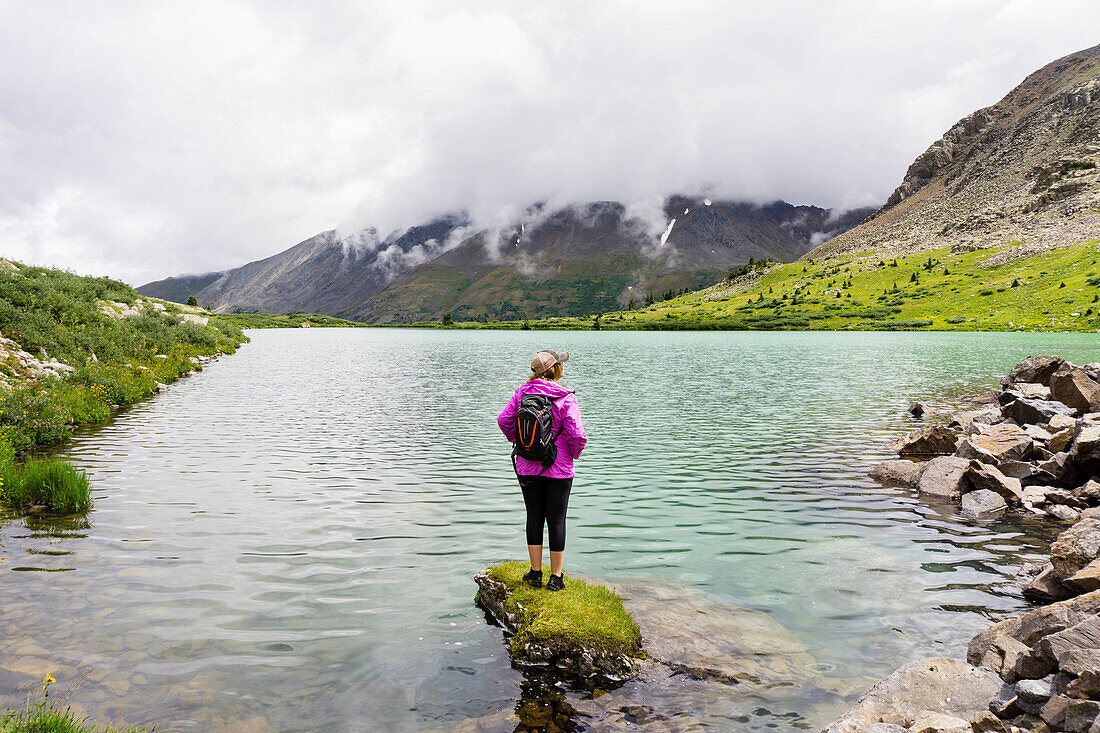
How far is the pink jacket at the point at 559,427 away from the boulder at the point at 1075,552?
9.26 m

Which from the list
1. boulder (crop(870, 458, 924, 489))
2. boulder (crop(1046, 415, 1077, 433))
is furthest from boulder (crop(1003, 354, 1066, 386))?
boulder (crop(870, 458, 924, 489))

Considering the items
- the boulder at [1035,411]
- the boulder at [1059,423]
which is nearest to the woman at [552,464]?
the boulder at [1059,423]

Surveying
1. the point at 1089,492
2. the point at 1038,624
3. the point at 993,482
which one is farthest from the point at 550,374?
the point at 1089,492

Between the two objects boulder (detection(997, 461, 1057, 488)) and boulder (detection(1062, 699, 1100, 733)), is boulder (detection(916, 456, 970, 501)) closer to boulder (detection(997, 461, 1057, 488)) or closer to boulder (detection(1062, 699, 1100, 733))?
boulder (detection(997, 461, 1057, 488))

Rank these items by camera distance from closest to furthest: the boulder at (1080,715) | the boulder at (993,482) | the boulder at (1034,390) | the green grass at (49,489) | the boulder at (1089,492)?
the boulder at (1080,715) → the green grass at (49,489) → the boulder at (1089,492) → the boulder at (993,482) → the boulder at (1034,390)

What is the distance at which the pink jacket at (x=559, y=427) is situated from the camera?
10812 mm

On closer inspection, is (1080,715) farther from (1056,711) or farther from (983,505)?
(983,505)

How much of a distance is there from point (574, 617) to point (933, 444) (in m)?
21.1

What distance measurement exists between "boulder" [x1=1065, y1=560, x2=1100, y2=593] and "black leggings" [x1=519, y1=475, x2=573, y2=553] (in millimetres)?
8817

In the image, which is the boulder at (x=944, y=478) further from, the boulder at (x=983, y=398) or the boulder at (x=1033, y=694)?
the boulder at (x=983, y=398)

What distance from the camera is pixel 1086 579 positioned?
10531mm

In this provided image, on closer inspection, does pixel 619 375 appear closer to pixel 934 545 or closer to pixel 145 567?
pixel 934 545

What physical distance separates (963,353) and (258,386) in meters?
93.1

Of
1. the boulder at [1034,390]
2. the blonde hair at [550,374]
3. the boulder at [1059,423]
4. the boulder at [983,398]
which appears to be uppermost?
the blonde hair at [550,374]
